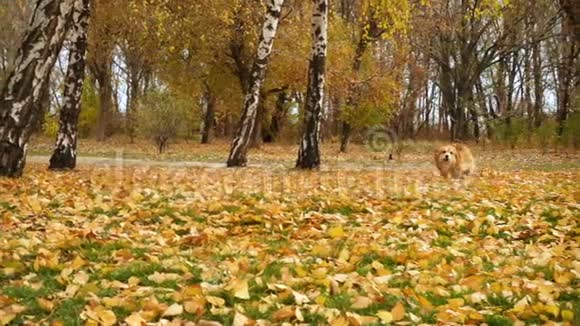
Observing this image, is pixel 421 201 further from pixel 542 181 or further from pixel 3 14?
pixel 3 14

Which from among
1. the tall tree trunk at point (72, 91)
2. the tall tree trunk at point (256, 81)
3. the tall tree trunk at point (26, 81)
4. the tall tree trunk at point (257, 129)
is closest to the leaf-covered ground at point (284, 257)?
the tall tree trunk at point (26, 81)

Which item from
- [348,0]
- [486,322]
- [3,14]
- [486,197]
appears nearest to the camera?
[486,322]

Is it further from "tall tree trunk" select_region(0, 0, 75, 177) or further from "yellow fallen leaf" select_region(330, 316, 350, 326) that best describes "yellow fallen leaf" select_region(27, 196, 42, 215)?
"yellow fallen leaf" select_region(330, 316, 350, 326)

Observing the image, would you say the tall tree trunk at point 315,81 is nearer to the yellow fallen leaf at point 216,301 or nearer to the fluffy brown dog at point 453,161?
the fluffy brown dog at point 453,161

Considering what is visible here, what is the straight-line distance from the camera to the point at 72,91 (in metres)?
Answer: 14.2

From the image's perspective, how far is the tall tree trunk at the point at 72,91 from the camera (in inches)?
555

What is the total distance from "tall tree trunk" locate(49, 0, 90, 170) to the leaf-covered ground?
13.5ft

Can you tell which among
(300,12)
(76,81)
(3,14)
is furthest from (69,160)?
(3,14)

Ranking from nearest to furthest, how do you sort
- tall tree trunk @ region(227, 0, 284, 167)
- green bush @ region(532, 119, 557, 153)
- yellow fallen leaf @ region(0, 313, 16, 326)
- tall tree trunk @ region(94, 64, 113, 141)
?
1. yellow fallen leaf @ region(0, 313, 16, 326)
2. tall tree trunk @ region(227, 0, 284, 167)
3. green bush @ region(532, 119, 557, 153)
4. tall tree trunk @ region(94, 64, 113, 141)

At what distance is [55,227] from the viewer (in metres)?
6.69

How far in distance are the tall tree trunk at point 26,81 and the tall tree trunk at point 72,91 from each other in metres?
3.04

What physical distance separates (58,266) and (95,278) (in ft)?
1.53

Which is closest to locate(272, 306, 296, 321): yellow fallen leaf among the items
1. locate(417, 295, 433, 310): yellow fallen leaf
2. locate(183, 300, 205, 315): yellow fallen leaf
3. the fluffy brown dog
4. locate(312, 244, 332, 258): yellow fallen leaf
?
locate(183, 300, 205, 315): yellow fallen leaf

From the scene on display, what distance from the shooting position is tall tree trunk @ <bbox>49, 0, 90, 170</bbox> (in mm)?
14086
